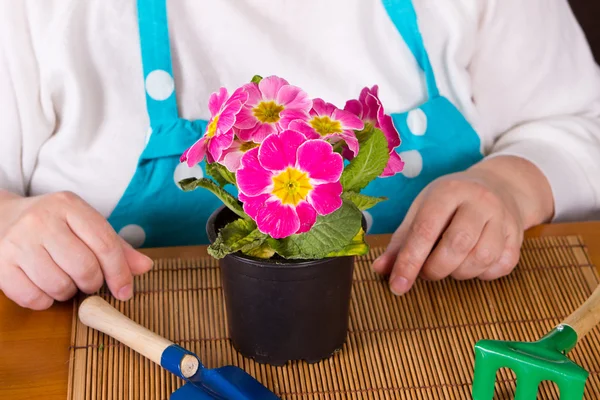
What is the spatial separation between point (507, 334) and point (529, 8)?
45 cm

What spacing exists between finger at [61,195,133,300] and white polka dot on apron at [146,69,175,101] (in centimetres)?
19

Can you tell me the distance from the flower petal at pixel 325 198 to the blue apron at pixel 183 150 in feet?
1.25

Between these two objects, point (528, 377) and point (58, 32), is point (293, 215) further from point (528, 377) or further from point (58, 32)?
point (58, 32)

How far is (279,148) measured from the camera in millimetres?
500


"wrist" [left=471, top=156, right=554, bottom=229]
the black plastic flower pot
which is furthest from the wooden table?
"wrist" [left=471, top=156, right=554, bottom=229]

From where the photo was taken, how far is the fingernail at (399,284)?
0.73 meters

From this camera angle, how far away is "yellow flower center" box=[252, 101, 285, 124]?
0.53 metres

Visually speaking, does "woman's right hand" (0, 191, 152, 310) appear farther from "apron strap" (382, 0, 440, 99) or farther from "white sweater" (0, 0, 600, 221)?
"apron strap" (382, 0, 440, 99)

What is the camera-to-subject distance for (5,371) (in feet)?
2.10

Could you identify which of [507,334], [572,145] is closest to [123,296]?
[507,334]

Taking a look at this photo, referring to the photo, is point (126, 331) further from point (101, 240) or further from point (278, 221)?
point (278, 221)

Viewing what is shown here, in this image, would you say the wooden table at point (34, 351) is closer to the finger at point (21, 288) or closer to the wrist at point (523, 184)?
the finger at point (21, 288)

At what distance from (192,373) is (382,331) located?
0.19 metres

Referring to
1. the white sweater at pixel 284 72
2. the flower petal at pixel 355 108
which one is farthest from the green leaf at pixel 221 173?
the white sweater at pixel 284 72
